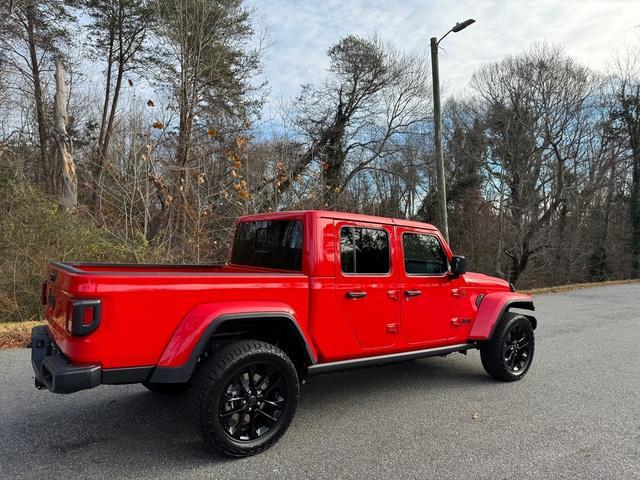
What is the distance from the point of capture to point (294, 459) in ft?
10.5

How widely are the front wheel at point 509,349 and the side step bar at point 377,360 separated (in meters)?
0.35

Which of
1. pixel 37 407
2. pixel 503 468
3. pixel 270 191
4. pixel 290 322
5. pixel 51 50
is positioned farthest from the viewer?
pixel 51 50

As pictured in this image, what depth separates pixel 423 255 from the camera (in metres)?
4.62

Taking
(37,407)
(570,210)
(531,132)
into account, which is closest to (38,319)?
(37,407)

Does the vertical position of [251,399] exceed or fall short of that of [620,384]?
it exceeds it

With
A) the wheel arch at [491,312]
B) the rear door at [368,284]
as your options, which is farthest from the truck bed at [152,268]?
the wheel arch at [491,312]

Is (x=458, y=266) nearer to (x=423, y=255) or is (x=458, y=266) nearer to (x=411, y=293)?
(x=423, y=255)

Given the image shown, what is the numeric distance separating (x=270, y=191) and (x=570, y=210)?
785 inches

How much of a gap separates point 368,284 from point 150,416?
220 cm

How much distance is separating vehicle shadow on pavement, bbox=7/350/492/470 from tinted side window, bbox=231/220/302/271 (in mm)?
1377

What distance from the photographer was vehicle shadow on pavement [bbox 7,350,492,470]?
3.21 meters

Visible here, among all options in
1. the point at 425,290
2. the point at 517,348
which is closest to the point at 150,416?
the point at 425,290

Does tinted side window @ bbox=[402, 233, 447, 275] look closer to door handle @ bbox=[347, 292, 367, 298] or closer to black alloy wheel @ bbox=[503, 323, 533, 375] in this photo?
door handle @ bbox=[347, 292, 367, 298]

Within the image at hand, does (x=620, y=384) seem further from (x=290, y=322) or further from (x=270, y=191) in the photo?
(x=270, y=191)
